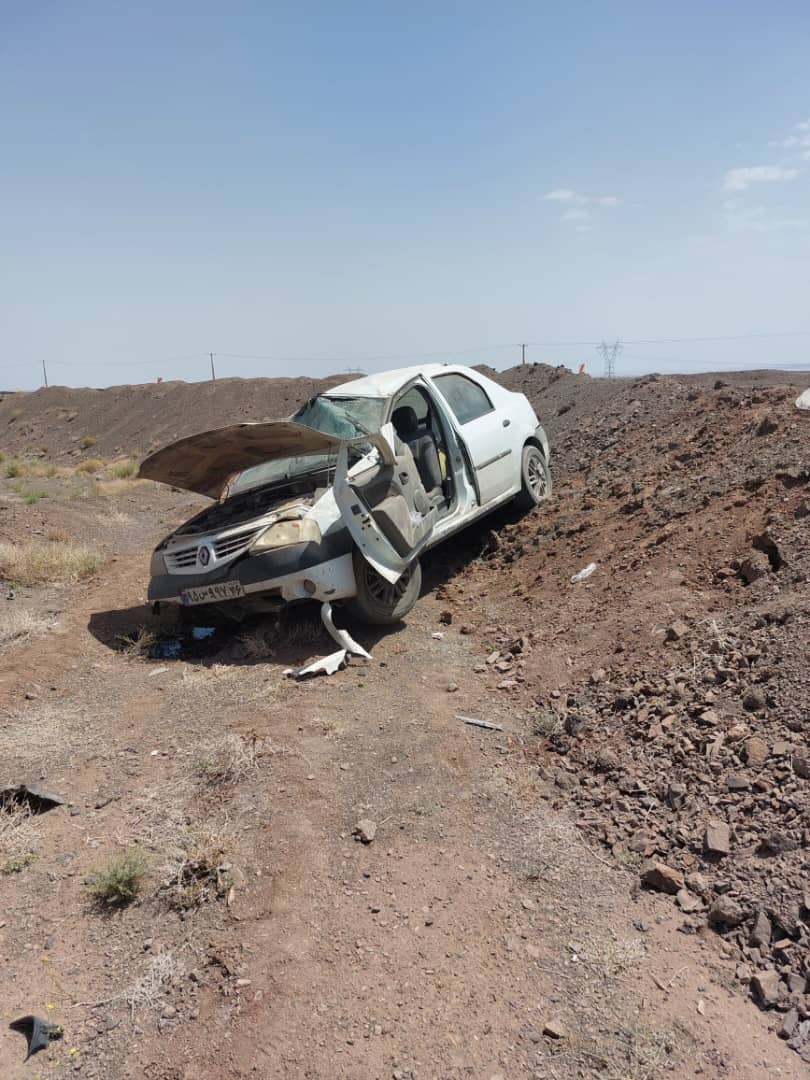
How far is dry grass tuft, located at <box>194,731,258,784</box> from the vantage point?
423 cm

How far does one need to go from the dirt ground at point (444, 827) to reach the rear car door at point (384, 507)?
0.73 metres

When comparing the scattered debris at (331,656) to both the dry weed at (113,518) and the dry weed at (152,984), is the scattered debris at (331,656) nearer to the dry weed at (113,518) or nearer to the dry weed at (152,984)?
the dry weed at (152,984)

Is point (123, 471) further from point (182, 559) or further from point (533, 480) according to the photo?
point (182, 559)

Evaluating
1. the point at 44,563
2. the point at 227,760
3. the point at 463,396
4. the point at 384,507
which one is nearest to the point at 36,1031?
the point at 227,760

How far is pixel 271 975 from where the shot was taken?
2891 millimetres

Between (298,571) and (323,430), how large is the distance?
1.63 metres

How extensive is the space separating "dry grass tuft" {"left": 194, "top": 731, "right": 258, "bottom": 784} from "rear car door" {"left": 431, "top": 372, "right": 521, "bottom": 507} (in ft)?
12.2

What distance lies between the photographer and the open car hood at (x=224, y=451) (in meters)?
6.14

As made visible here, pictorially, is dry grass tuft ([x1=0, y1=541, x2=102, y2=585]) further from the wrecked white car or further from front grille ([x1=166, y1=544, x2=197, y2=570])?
front grille ([x1=166, y1=544, x2=197, y2=570])

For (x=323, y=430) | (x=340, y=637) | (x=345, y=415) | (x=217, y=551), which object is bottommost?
(x=340, y=637)

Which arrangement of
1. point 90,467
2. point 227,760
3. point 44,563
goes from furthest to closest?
point 90,467
point 44,563
point 227,760

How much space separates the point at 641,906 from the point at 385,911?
3.43 feet

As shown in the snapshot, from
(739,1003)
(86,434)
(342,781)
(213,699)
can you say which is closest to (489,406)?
(213,699)

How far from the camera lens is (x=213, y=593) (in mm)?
5820
